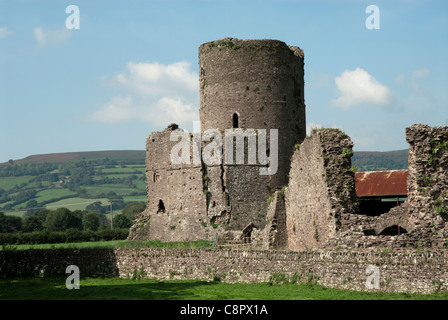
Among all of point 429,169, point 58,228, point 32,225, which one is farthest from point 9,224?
point 429,169

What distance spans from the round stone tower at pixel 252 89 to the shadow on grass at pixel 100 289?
50.9 ft

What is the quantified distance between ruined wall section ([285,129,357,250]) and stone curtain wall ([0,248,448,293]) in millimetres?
2361

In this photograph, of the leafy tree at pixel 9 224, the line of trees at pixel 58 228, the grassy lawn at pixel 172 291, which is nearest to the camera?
the grassy lawn at pixel 172 291

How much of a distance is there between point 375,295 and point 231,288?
550 cm

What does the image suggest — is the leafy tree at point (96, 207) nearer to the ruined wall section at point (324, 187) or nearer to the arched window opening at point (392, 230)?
the ruined wall section at point (324, 187)

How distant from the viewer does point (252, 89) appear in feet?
135

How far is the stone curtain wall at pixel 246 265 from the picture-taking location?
65.6 ft

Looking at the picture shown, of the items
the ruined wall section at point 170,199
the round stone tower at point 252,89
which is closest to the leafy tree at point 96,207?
the ruined wall section at point 170,199

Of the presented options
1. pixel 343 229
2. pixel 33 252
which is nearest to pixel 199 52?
pixel 33 252

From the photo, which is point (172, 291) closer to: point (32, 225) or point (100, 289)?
point (100, 289)

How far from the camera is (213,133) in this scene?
40.2 m

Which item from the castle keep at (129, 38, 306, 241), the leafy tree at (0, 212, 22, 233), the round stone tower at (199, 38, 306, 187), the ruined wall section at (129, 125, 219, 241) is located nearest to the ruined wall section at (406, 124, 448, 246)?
the castle keep at (129, 38, 306, 241)

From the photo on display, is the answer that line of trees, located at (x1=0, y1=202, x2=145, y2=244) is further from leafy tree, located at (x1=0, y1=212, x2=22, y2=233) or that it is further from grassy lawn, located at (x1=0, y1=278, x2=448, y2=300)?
grassy lawn, located at (x1=0, y1=278, x2=448, y2=300)
